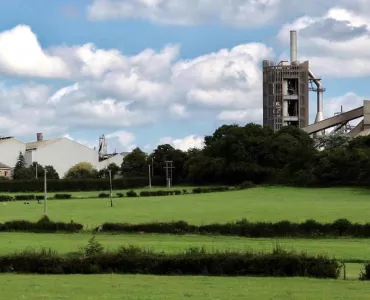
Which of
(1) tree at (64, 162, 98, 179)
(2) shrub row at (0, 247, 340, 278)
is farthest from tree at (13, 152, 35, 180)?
(2) shrub row at (0, 247, 340, 278)

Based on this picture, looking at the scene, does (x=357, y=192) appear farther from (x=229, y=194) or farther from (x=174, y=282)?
(x=174, y=282)

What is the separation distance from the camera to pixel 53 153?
15025cm

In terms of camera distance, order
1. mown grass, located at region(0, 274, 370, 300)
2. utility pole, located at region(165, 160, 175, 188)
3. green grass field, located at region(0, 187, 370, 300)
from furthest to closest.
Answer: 1. utility pole, located at region(165, 160, 175, 188)
2. green grass field, located at region(0, 187, 370, 300)
3. mown grass, located at region(0, 274, 370, 300)

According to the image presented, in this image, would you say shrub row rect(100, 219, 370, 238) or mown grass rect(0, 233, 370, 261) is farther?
shrub row rect(100, 219, 370, 238)

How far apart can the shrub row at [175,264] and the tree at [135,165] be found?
366ft

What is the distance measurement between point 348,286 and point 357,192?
64056 mm

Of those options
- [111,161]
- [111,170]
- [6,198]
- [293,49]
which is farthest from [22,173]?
[293,49]

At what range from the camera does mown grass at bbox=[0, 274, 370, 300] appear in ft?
53.6

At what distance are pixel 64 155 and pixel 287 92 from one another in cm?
5327

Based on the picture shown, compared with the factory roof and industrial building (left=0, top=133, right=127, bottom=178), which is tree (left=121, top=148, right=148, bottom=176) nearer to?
industrial building (left=0, top=133, right=127, bottom=178)

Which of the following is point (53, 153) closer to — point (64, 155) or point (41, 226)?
point (64, 155)

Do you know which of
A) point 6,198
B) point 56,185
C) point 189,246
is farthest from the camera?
point 56,185

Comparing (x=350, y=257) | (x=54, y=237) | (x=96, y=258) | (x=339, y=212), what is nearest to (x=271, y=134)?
(x=339, y=212)

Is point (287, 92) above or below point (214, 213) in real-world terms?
above
